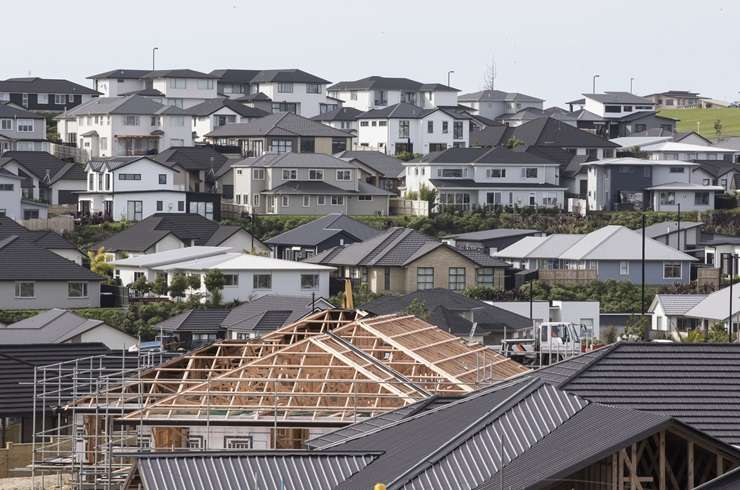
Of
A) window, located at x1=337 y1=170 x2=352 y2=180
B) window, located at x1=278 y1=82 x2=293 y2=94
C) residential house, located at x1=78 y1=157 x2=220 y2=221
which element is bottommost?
residential house, located at x1=78 y1=157 x2=220 y2=221

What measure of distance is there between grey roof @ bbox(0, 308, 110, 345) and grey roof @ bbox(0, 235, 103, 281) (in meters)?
7.07

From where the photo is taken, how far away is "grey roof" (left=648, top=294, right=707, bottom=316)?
52.1m

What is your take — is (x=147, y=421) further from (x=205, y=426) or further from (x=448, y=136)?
(x=448, y=136)

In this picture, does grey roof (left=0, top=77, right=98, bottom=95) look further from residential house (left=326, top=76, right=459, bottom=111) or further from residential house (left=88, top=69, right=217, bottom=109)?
residential house (left=326, top=76, right=459, bottom=111)

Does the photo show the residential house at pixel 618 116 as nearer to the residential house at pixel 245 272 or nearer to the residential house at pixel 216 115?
the residential house at pixel 216 115

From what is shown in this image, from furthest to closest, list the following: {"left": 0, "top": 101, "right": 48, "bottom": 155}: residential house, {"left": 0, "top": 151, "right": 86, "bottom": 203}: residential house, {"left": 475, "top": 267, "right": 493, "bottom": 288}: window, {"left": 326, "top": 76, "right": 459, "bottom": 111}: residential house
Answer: {"left": 326, "top": 76, "right": 459, "bottom": 111}: residential house
{"left": 0, "top": 101, "right": 48, "bottom": 155}: residential house
{"left": 0, "top": 151, "right": 86, "bottom": 203}: residential house
{"left": 475, "top": 267, "right": 493, "bottom": 288}: window

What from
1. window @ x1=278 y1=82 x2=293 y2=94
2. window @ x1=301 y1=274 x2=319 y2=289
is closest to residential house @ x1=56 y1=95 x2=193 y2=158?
window @ x1=278 y1=82 x2=293 y2=94

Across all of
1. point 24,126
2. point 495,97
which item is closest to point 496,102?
point 495,97

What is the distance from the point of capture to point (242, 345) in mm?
28156

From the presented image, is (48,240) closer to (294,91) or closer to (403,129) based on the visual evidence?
(403,129)

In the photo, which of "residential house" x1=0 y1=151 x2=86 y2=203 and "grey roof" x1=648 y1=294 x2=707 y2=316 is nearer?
"grey roof" x1=648 y1=294 x2=707 y2=316

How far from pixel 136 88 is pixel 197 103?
15.3 ft

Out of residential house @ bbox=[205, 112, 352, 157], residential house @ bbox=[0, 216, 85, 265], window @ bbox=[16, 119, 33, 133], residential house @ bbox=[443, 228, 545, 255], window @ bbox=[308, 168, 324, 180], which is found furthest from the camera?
window @ bbox=[16, 119, 33, 133]

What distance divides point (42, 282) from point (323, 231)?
44.3 ft
